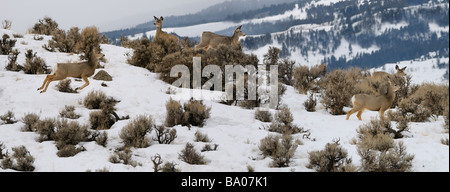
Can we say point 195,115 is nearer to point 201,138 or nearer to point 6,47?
point 201,138

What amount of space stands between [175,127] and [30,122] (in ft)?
9.77

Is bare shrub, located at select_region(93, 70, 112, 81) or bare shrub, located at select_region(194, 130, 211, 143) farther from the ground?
bare shrub, located at select_region(93, 70, 112, 81)

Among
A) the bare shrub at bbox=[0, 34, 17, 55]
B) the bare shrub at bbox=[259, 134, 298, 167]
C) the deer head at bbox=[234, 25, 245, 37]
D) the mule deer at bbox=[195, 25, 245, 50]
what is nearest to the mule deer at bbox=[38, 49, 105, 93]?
the bare shrub at bbox=[259, 134, 298, 167]

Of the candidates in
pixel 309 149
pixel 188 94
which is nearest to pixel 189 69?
pixel 188 94

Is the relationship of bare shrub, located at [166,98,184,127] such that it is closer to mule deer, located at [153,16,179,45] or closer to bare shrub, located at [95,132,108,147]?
bare shrub, located at [95,132,108,147]

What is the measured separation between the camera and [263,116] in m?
9.46

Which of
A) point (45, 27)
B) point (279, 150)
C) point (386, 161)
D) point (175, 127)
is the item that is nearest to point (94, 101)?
point (175, 127)

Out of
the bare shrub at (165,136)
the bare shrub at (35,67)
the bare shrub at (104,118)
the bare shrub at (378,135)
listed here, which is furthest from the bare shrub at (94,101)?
the bare shrub at (378,135)

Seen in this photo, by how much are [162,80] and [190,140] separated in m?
5.36

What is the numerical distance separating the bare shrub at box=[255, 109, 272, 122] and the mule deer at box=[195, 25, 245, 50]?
7.24m

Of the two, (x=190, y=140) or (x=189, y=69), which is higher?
(x=189, y=69)

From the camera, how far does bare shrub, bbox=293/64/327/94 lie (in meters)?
14.1

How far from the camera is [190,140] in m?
7.53
